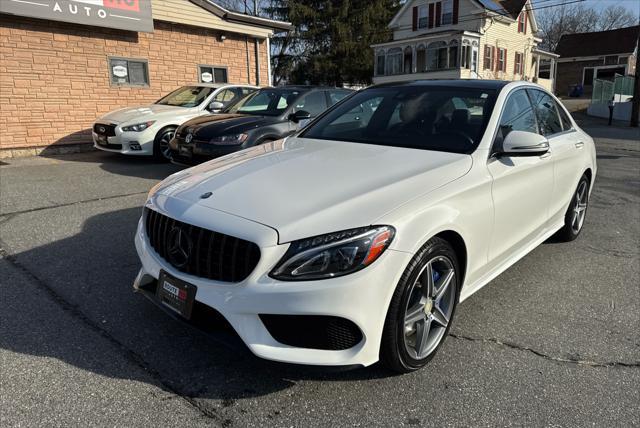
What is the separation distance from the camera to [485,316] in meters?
3.47

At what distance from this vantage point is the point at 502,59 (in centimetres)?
3625

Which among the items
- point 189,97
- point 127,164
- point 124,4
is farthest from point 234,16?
point 127,164

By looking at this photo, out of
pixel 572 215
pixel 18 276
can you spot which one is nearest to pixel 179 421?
pixel 18 276

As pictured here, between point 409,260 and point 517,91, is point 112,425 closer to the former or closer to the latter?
point 409,260

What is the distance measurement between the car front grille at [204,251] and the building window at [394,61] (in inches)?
1381

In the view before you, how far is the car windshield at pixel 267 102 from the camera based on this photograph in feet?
27.4

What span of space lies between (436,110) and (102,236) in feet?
11.5

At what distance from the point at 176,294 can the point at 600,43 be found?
5669 cm

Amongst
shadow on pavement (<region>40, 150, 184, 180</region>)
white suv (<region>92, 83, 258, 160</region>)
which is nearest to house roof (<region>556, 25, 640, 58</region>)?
white suv (<region>92, 83, 258, 160</region>)

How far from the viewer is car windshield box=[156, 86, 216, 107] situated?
10367mm

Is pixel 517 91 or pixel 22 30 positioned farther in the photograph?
pixel 22 30

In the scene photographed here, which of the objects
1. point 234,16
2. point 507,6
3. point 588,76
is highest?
point 507,6

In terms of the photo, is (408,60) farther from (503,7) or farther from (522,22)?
(522,22)

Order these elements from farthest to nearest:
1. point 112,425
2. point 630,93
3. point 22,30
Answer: point 630,93 → point 22,30 → point 112,425
